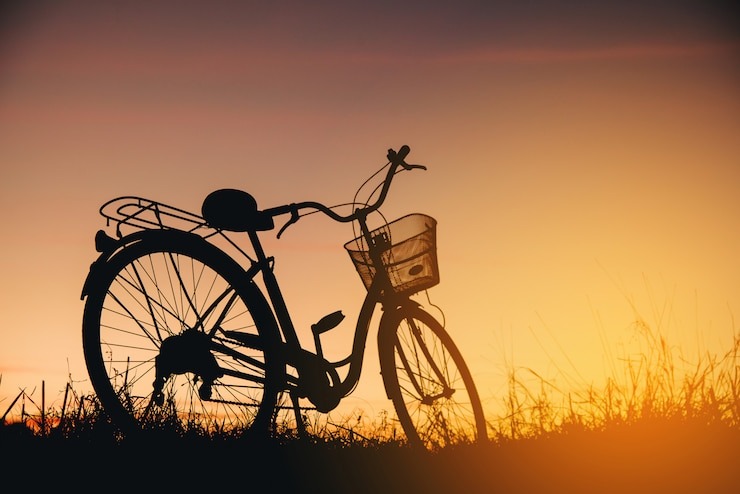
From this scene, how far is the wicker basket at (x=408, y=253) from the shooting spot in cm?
441

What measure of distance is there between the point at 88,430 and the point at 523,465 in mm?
2553

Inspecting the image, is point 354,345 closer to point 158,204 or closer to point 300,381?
point 300,381

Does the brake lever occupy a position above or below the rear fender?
above

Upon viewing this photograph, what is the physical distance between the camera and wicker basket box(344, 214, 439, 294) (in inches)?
173

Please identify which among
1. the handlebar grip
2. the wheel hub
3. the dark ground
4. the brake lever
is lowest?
the dark ground

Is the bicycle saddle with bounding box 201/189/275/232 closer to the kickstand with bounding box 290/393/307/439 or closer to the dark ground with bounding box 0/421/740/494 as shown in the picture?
the kickstand with bounding box 290/393/307/439

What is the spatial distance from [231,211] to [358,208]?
961 mm

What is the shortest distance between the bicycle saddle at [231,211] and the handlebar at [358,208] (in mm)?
117

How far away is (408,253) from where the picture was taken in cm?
445

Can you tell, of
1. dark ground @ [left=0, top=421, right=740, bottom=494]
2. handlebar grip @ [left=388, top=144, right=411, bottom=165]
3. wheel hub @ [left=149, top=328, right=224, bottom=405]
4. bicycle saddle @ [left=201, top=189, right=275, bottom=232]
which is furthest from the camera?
handlebar grip @ [left=388, top=144, right=411, bottom=165]

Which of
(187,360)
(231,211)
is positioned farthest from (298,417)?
(231,211)

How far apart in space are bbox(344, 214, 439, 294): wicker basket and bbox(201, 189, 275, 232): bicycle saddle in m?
0.87

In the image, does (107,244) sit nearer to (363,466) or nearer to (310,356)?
(310,356)

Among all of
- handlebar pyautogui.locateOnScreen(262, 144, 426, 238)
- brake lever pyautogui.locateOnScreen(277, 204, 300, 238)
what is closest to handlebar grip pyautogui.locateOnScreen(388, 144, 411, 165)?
handlebar pyautogui.locateOnScreen(262, 144, 426, 238)
